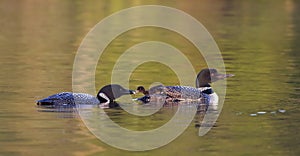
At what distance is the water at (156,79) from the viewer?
11.5 meters

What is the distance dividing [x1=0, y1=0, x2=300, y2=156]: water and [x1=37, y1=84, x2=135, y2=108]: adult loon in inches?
12.8

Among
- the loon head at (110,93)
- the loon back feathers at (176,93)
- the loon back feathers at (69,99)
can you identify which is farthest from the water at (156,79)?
the loon head at (110,93)

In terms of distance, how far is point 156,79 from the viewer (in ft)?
57.0

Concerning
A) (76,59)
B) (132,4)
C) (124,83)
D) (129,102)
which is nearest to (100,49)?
(76,59)

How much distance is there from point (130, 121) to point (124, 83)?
3.84 m

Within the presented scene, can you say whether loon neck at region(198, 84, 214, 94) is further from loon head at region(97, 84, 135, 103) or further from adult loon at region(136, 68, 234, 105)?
loon head at region(97, 84, 135, 103)

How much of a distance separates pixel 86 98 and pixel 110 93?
17.8 inches

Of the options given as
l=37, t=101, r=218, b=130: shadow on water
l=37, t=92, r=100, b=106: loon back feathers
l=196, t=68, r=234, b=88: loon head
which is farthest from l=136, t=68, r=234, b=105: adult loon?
l=37, t=92, r=100, b=106: loon back feathers

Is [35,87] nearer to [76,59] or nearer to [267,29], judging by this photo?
[76,59]

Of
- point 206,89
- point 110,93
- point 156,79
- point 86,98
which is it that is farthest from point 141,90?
point 156,79

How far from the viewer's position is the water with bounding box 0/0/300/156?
11.5 m

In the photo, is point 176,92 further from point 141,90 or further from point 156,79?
point 156,79

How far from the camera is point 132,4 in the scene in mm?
41781

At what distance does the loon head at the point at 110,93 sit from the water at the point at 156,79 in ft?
2.91
